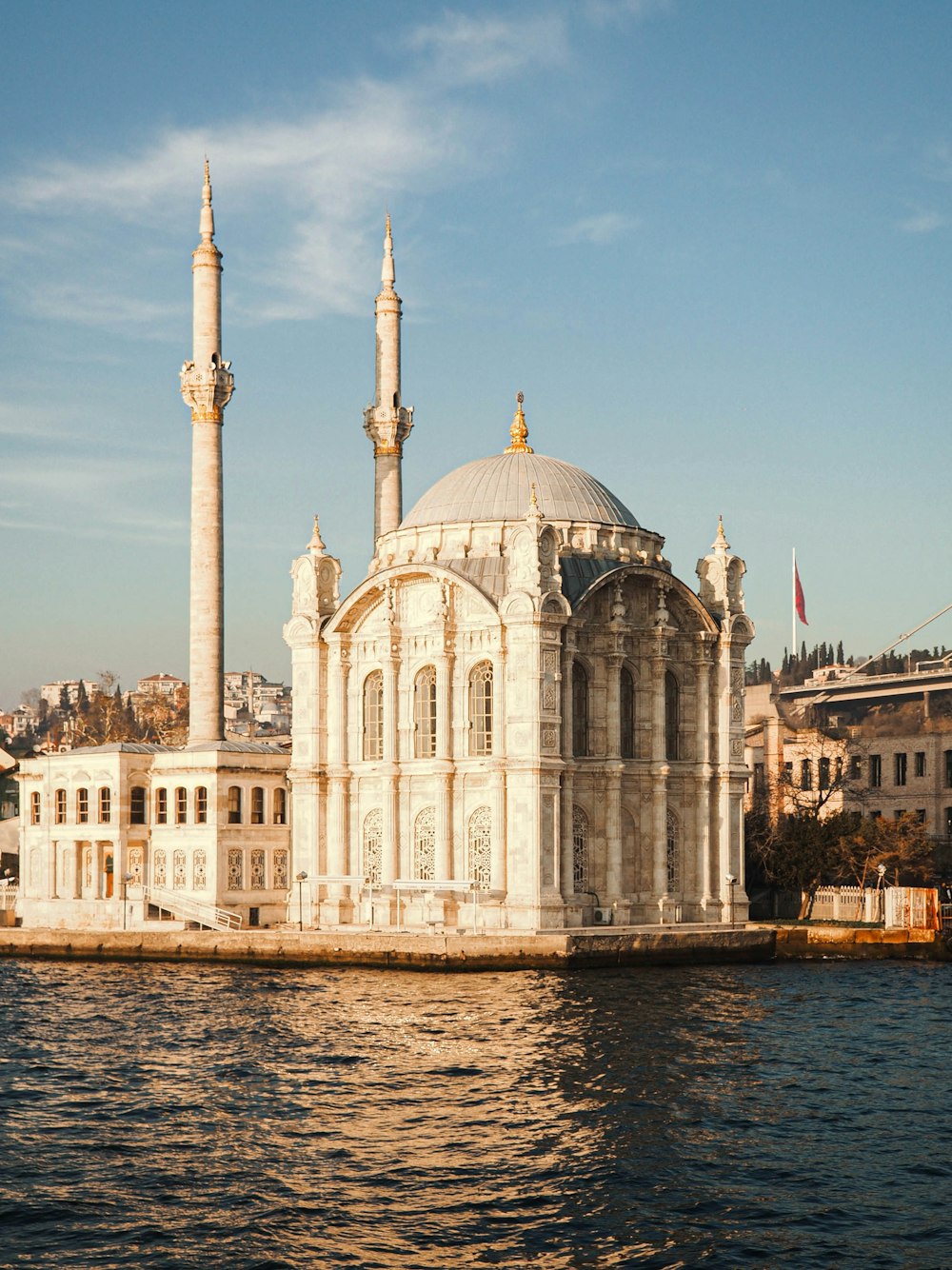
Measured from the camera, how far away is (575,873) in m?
57.2

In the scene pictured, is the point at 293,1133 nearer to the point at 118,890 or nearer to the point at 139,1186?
the point at 139,1186

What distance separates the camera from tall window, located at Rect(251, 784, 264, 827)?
62.8m

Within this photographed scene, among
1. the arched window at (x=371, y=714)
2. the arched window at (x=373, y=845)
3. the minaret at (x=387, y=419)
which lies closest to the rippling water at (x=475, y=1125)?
the arched window at (x=373, y=845)

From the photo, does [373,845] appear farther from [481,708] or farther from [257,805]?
[481,708]

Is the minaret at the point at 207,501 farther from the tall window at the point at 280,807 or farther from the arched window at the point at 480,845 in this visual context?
the arched window at the point at 480,845

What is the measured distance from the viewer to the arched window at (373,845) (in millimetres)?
60219

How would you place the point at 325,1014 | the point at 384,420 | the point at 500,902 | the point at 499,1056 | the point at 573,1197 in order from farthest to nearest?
the point at 384,420 → the point at 500,902 → the point at 325,1014 → the point at 499,1056 → the point at 573,1197

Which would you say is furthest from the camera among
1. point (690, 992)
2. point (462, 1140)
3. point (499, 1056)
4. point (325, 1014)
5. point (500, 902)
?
point (500, 902)

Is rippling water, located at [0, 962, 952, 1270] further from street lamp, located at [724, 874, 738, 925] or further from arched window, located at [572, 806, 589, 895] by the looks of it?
street lamp, located at [724, 874, 738, 925]

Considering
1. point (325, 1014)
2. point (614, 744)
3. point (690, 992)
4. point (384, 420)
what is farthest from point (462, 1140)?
point (384, 420)

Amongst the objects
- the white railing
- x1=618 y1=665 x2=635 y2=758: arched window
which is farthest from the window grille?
x1=618 y1=665 x2=635 y2=758: arched window

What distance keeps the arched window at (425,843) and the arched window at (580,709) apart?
5259mm

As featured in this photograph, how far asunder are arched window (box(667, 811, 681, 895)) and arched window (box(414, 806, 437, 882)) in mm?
8058

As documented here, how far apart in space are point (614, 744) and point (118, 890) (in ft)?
59.8
